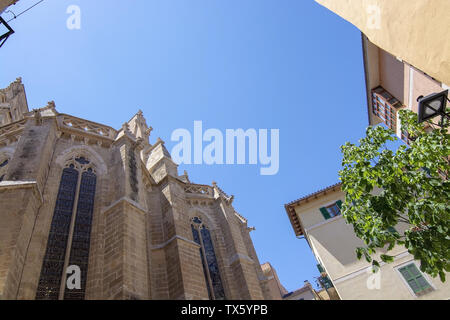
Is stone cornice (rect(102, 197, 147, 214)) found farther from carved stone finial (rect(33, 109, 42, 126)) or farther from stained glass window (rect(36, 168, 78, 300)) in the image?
carved stone finial (rect(33, 109, 42, 126))

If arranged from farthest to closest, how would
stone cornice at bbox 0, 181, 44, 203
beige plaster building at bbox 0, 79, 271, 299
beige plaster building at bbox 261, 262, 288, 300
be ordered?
beige plaster building at bbox 261, 262, 288, 300 → stone cornice at bbox 0, 181, 44, 203 → beige plaster building at bbox 0, 79, 271, 299

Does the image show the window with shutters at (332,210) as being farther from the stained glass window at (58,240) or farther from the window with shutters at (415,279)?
the stained glass window at (58,240)

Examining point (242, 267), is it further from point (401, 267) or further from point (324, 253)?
point (401, 267)

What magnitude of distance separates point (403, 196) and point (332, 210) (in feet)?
37.3

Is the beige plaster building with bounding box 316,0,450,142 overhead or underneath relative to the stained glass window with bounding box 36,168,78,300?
underneath

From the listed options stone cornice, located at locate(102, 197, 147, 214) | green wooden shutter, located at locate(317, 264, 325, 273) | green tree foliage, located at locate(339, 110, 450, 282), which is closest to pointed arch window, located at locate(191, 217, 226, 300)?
stone cornice, located at locate(102, 197, 147, 214)

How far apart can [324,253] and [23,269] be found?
43.8ft

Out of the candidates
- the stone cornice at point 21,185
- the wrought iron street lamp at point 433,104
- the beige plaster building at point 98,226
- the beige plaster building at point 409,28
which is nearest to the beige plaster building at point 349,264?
the beige plaster building at point 98,226

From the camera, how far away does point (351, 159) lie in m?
7.21

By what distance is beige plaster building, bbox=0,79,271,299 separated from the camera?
820 cm

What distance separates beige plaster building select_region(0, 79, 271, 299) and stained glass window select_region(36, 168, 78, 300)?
0.09 ft

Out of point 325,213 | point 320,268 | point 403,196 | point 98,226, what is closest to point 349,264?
point 325,213

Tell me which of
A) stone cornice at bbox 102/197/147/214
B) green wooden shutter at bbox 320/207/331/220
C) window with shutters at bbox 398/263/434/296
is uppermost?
green wooden shutter at bbox 320/207/331/220

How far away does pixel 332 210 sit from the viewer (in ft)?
56.5
